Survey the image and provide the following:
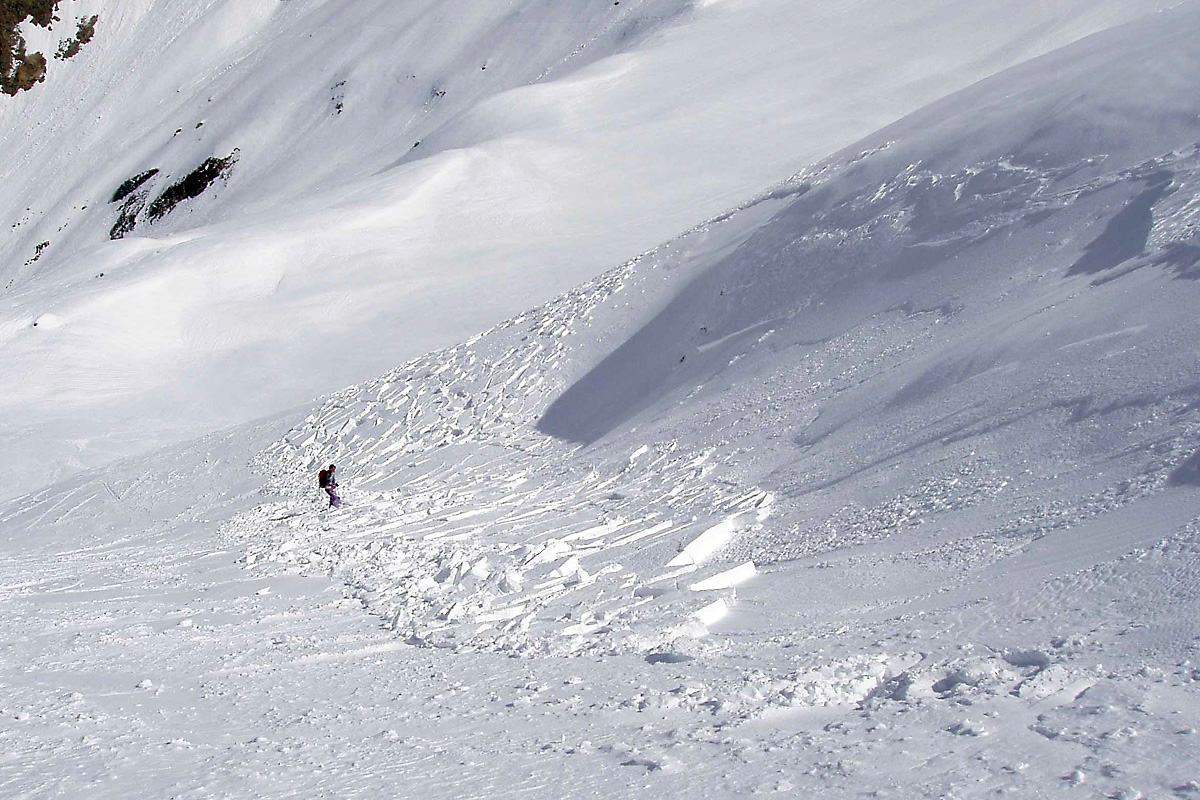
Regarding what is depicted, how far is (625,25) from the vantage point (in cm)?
4238

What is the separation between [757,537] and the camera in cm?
820

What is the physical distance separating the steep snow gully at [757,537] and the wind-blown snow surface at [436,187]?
635 centimetres

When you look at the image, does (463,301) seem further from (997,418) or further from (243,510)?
(997,418)

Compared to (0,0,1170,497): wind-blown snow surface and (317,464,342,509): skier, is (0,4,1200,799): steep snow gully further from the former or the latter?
(0,0,1170,497): wind-blown snow surface

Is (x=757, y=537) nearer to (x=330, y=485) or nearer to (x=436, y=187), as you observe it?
(x=330, y=485)

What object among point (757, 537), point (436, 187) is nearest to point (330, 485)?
point (757, 537)

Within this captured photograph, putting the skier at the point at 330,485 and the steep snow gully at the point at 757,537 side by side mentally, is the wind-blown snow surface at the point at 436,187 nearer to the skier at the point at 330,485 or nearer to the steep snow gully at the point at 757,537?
the steep snow gully at the point at 757,537

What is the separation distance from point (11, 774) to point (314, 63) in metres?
52.2

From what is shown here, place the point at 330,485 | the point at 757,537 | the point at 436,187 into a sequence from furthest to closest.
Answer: the point at 436,187, the point at 330,485, the point at 757,537

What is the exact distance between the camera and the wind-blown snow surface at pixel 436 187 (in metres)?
22.5

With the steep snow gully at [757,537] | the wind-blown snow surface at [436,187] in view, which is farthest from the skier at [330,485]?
the wind-blown snow surface at [436,187]

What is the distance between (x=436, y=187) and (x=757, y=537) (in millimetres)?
22947

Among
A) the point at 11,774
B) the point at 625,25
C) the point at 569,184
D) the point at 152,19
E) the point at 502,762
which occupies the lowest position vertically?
the point at 502,762

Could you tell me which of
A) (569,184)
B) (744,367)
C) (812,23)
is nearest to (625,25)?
(812,23)
